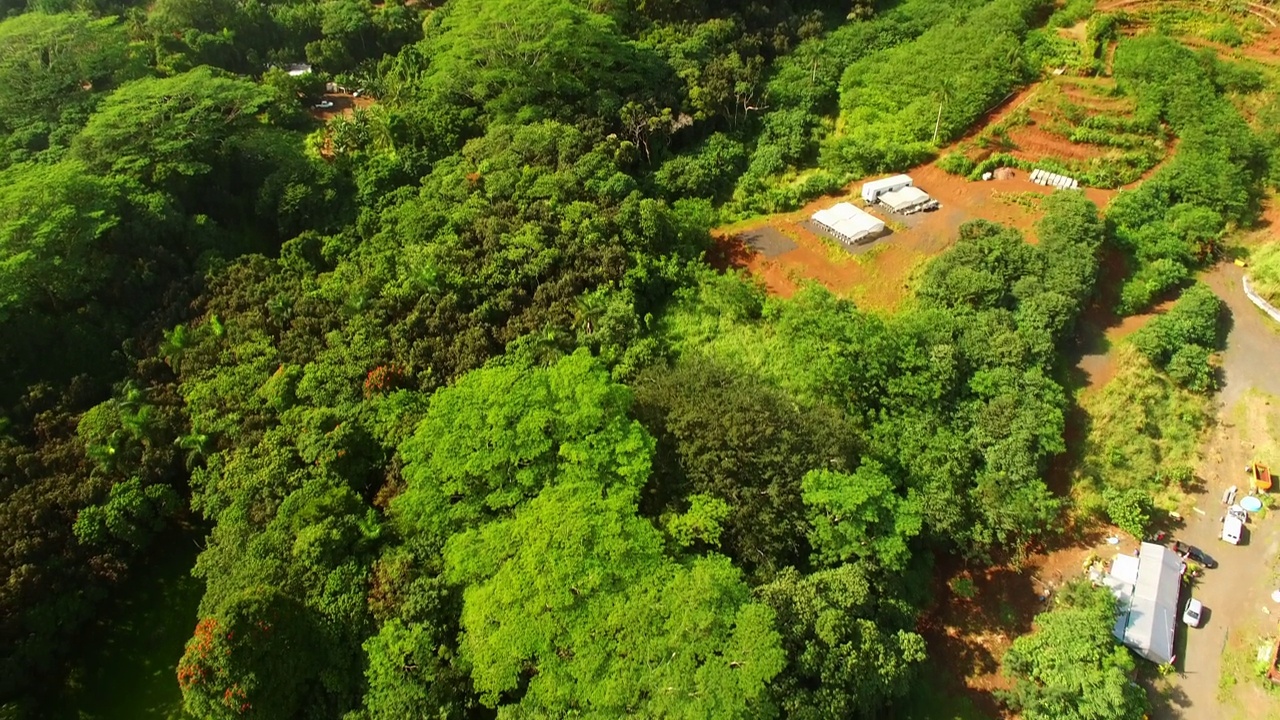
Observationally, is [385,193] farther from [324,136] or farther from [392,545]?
[392,545]

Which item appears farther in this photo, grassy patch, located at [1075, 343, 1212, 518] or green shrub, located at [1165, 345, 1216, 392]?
green shrub, located at [1165, 345, 1216, 392]

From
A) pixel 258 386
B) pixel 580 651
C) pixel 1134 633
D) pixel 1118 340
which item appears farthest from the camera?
pixel 1118 340

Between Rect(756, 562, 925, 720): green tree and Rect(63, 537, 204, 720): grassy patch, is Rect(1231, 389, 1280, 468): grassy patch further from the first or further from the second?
Rect(63, 537, 204, 720): grassy patch

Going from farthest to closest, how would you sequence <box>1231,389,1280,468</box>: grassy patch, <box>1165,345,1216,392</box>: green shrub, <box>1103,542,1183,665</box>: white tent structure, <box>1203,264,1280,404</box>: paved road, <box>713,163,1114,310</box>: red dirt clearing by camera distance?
1. <box>713,163,1114,310</box>: red dirt clearing
2. <box>1203,264,1280,404</box>: paved road
3. <box>1165,345,1216,392</box>: green shrub
4. <box>1231,389,1280,468</box>: grassy patch
5. <box>1103,542,1183,665</box>: white tent structure

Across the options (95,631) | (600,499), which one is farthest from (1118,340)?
(95,631)

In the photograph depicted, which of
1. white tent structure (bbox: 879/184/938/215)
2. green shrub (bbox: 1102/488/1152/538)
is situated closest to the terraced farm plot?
white tent structure (bbox: 879/184/938/215)

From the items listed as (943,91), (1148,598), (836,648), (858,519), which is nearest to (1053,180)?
(943,91)

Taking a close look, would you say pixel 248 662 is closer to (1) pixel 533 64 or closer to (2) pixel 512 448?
(2) pixel 512 448
